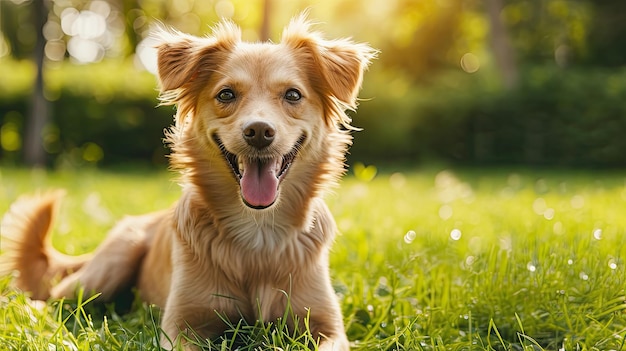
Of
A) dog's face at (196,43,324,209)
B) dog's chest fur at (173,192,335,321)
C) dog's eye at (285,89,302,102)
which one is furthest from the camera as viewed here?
dog's eye at (285,89,302,102)

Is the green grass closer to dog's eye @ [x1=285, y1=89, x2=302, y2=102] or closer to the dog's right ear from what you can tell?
dog's eye @ [x1=285, y1=89, x2=302, y2=102]

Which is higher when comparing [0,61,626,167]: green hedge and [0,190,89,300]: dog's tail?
[0,190,89,300]: dog's tail

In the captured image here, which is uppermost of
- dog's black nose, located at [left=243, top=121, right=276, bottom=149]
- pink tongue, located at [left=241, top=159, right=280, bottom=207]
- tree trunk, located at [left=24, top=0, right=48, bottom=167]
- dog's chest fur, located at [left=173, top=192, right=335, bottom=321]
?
dog's black nose, located at [left=243, top=121, right=276, bottom=149]

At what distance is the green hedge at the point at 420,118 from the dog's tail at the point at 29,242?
10.5 meters

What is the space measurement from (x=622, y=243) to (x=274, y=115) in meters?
2.39

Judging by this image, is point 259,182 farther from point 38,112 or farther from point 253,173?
point 38,112

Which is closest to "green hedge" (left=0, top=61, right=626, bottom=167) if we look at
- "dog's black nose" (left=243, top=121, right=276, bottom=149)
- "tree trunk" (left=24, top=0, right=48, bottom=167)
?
"tree trunk" (left=24, top=0, right=48, bottom=167)

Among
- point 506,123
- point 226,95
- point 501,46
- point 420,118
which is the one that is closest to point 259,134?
point 226,95

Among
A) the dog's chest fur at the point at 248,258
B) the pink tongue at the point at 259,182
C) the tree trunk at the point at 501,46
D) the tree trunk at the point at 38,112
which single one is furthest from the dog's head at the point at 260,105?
the tree trunk at the point at 501,46

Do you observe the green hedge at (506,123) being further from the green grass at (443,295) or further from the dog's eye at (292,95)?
the dog's eye at (292,95)

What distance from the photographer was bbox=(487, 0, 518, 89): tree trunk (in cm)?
1808

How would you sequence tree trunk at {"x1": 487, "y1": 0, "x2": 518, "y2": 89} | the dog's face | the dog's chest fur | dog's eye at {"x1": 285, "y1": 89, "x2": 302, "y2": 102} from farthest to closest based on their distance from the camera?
1. tree trunk at {"x1": 487, "y1": 0, "x2": 518, "y2": 89}
2. dog's eye at {"x1": 285, "y1": 89, "x2": 302, "y2": 102}
3. the dog's chest fur
4. the dog's face

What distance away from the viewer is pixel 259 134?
9.50ft

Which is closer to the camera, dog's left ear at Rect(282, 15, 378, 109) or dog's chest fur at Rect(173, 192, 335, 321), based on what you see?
dog's chest fur at Rect(173, 192, 335, 321)
